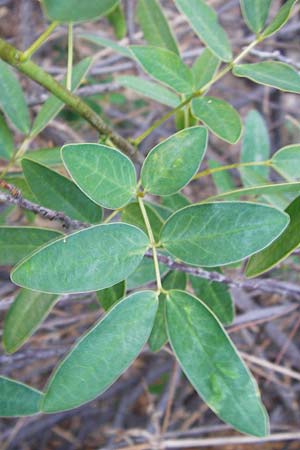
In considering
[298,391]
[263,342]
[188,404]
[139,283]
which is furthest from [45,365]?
[139,283]

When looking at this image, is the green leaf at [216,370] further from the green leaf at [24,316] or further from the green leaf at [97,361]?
the green leaf at [24,316]

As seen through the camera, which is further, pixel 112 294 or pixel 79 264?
pixel 112 294

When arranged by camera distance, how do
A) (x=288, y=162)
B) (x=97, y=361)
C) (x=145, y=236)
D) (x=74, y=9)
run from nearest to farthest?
(x=74, y=9), (x=97, y=361), (x=145, y=236), (x=288, y=162)

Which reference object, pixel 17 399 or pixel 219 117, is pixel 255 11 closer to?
pixel 219 117

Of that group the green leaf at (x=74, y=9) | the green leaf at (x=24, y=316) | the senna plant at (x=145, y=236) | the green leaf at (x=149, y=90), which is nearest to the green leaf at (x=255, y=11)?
the senna plant at (x=145, y=236)

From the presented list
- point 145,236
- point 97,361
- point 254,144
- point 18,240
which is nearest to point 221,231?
point 145,236

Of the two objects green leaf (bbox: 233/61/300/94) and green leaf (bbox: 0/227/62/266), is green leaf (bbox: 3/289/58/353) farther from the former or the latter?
green leaf (bbox: 233/61/300/94)

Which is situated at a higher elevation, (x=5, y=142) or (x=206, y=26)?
(x=206, y=26)
